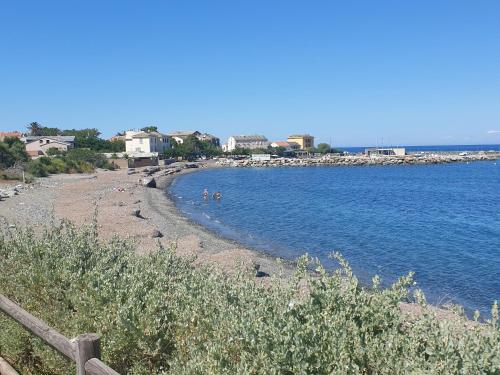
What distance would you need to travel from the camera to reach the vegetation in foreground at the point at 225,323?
363 cm

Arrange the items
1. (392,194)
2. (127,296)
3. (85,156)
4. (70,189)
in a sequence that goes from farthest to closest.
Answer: (85,156) → (392,194) → (70,189) → (127,296)

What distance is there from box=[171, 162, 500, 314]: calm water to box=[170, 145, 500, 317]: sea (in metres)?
0.05

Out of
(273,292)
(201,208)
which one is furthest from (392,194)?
(273,292)

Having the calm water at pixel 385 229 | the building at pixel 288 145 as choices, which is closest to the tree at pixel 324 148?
the building at pixel 288 145

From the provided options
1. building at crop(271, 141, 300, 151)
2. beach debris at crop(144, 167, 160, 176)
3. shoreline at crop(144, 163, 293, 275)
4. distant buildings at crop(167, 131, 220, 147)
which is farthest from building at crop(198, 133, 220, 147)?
shoreline at crop(144, 163, 293, 275)

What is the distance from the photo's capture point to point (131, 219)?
29969 mm

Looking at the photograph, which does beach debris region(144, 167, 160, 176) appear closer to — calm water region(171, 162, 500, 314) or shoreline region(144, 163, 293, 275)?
calm water region(171, 162, 500, 314)

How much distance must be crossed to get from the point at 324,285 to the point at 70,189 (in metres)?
50.1

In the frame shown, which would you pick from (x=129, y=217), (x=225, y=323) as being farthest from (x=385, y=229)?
(x=225, y=323)

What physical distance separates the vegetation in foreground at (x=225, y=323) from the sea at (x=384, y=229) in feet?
12.3

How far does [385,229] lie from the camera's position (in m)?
33.3

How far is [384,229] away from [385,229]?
7 centimetres

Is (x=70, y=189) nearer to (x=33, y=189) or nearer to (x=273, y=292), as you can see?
(x=33, y=189)

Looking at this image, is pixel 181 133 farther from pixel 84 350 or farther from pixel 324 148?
pixel 84 350
